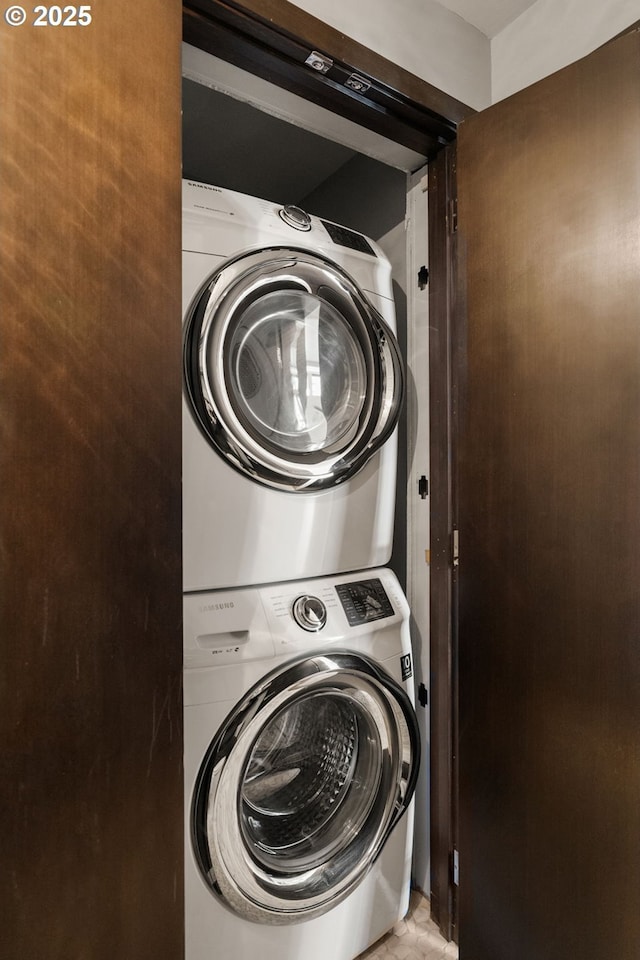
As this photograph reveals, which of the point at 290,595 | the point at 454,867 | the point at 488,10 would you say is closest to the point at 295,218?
the point at 488,10

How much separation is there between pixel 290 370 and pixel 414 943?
1598 millimetres

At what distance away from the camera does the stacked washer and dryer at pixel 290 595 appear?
115cm

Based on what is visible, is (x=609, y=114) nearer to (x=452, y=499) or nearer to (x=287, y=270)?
(x=287, y=270)

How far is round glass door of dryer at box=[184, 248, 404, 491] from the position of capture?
119cm

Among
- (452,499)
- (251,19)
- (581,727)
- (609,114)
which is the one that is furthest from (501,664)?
(251,19)

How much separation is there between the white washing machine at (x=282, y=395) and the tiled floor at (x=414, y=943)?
1.03 metres

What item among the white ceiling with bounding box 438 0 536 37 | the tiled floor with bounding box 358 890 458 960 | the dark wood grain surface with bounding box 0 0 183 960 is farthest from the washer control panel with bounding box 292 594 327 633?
the white ceiling with bounding box 438 0 536 37

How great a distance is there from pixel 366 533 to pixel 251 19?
3.86ft

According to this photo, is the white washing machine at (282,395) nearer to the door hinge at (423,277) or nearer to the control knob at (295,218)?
the control knob at (295,218)

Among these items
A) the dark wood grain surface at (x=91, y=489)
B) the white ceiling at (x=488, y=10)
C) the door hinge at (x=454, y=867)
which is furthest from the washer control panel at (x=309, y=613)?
the white ceiling at (x=488, y=10)

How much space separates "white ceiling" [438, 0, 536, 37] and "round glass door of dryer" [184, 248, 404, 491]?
2.56ft

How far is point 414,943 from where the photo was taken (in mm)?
1460

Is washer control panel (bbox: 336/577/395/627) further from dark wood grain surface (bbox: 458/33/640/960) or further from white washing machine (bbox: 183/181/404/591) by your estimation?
dark wood grain surface (bbox: 458/33/640/960)

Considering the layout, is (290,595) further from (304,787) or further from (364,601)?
(304,787)
